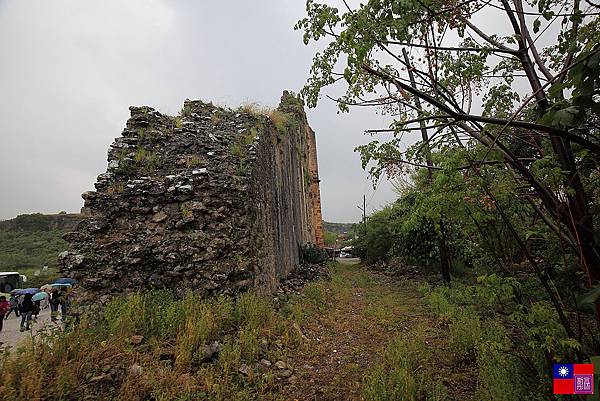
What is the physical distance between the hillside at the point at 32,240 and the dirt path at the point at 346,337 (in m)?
20.5

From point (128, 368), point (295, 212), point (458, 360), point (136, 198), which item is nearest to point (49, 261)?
point (295, 212)

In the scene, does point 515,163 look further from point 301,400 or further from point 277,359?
point 277,359

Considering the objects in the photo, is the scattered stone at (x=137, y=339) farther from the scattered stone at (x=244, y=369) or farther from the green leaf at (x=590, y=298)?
the green leaf at (x=590, y=298)

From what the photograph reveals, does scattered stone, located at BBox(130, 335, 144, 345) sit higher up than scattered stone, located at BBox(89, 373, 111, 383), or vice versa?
scattered stone, located at BBox(130, 335, 144, 345)

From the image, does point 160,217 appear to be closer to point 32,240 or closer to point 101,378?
point 101,378

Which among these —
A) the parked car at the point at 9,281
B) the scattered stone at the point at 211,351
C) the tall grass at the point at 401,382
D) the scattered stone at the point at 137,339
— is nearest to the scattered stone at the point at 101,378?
the scattered stone at the point at 137,339

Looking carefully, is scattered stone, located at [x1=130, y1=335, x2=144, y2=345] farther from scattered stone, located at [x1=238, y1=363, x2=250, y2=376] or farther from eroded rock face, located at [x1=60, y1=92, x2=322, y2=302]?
scattered stone, located at [x1=238, y1=363, x2=250, y2=376]

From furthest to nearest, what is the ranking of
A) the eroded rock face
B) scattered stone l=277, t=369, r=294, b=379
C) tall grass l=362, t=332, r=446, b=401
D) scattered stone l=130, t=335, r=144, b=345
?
1. the eroded rock face
2. scattered stone l=130, t=335, r=144, b=345
3. scattered stone l=277, t=369, r=294, b=379
4. tall grass l=362, t=332, r=446, b=401

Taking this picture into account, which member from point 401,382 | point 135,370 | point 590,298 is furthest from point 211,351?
point 590,298

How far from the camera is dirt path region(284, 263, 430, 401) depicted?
153 inches

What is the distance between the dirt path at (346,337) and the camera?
153 inches

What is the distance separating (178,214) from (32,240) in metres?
30.7

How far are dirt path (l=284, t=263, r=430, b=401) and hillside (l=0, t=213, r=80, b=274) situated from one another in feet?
67.3

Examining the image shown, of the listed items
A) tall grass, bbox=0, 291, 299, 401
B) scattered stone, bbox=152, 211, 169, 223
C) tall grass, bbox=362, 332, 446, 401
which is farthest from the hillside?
tall grass, bbox=362, 332, 446, 401
